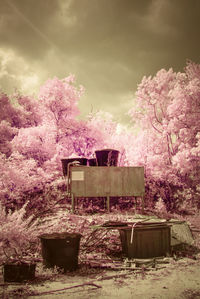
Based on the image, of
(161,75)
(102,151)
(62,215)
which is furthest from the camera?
(161,75)

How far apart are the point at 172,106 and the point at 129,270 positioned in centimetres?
1279

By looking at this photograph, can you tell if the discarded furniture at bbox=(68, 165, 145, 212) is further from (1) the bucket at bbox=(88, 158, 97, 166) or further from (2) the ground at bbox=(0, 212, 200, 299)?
(2) the ground at bbox=(0, 212, 200, 299)

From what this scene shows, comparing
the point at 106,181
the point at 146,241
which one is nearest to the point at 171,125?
the point at 106,181

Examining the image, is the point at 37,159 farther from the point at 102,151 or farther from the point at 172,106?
the point at 172,106

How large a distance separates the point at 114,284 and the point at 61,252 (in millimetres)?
1489

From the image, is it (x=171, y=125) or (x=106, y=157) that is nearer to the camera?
(x=106, y=157)

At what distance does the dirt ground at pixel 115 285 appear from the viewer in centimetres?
470

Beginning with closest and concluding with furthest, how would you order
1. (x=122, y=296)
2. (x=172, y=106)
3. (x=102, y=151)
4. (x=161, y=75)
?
(x=122, y=296), (x=102, y=151), (x=172, y=106), (x=161, y=75)

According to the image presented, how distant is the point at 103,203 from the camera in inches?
555

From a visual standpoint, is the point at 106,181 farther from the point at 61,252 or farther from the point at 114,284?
the point at 114,284

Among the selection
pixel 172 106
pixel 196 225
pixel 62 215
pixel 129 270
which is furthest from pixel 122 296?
pixel 172 106

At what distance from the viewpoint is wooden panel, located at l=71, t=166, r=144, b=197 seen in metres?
12.4

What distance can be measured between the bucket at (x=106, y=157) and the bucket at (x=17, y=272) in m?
8.48

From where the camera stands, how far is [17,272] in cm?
→ 543
